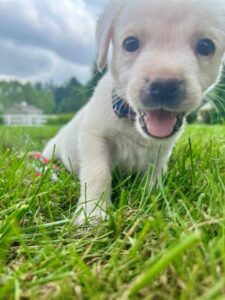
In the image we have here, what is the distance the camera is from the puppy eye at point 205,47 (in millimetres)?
2740

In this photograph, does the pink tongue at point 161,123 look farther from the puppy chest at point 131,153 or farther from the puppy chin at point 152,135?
the puppy chest at point 131,153

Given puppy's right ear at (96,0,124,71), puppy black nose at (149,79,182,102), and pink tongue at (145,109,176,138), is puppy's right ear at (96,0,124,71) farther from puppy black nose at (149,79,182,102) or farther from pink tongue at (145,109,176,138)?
puppy black nose at (149,79,182,102)

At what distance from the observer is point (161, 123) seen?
274cm

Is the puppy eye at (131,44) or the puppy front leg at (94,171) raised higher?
the puppy eye at (131,44)

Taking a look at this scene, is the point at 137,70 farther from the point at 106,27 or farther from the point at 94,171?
the point at 94,171

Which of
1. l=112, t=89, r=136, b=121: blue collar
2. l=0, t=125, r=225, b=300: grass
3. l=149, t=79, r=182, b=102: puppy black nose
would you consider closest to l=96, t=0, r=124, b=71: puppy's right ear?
l=112, t=89, r=136, b=121: blue collar

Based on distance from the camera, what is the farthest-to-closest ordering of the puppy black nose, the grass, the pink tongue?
the pink tongue
the puppy black nose
the grass

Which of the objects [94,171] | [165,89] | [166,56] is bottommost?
[94,171]

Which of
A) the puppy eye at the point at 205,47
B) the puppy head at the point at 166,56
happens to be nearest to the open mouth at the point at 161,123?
the puppy head at the point at 166,56

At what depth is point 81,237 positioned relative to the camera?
2107 millimetres

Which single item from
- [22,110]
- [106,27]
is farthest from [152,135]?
[22,110]

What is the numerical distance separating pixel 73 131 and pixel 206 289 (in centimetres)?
293

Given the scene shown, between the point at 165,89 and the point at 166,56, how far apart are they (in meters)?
0.23

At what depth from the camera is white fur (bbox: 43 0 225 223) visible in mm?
2533
